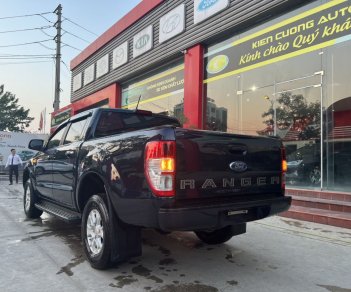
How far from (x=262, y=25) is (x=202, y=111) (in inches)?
136

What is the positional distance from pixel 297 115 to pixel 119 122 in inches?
236

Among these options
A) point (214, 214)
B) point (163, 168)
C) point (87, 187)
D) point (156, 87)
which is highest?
point (156, 87)

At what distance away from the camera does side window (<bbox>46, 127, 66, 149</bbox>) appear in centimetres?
585

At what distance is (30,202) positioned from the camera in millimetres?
6828

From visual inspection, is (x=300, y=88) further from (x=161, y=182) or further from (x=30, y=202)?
(x=161, y=182)

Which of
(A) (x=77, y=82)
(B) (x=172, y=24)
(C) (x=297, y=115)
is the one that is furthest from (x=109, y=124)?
(A) (x=77, y=82)

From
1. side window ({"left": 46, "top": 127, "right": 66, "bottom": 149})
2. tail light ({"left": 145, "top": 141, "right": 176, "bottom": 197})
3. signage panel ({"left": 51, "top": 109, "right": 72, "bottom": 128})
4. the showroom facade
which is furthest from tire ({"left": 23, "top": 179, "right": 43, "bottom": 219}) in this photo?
signage panel ({"left": 51, "top": 109, "right": 72, "bottom": 128})

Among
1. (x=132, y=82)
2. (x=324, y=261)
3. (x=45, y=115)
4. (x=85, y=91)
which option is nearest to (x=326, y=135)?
(x=324, y=261)

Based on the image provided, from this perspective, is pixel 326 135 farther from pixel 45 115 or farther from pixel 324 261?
pixel 45 115

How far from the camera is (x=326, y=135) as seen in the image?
8.62 metres

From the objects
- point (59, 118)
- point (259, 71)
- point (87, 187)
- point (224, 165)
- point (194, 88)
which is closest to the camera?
point (224, 165)

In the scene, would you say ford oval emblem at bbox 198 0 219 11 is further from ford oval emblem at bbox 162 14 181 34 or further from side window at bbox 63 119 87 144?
side window at bbox 63 119 87 144

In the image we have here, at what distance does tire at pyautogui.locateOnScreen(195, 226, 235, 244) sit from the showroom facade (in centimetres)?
439

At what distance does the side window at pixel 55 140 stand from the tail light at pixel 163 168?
299 cm
